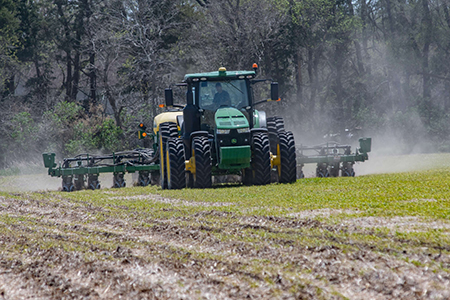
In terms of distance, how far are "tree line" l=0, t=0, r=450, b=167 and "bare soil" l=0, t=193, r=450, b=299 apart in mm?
24706

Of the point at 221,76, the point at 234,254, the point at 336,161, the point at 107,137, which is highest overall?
the point at 221,76

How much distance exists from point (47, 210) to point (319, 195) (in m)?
5.13

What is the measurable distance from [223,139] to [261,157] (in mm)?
1007

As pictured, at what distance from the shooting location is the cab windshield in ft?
47.5

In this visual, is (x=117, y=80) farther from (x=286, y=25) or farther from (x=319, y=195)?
(x=319, y=195)

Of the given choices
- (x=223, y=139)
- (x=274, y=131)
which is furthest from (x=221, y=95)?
(x=223, y=139)

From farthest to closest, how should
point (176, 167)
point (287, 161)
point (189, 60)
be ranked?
point (189, 60) → point (176, 167) → point (287, 161)

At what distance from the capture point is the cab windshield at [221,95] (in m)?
14.5

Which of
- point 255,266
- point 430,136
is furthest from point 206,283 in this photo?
point 430,136

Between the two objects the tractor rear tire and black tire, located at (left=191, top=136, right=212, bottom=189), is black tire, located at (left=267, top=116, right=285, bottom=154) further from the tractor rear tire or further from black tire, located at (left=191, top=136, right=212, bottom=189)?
black tire, located at (left=191, top=136, right=212, bottom=189)

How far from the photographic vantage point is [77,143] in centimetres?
3086

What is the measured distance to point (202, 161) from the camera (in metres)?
13.4

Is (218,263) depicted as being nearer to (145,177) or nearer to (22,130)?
(145,177)

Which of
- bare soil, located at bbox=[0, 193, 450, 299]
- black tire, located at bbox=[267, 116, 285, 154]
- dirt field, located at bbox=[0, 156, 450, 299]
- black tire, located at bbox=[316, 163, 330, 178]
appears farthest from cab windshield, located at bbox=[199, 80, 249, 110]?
bare soil, located at bbox=[0, 193, 450, 299]
